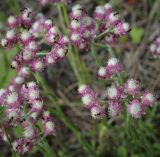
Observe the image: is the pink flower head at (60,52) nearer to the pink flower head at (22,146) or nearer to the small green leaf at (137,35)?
the pink flower head at (22,146)

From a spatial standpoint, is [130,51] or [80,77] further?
[130,51]

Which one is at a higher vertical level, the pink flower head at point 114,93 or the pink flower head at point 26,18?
the pink flower head at point 26,18

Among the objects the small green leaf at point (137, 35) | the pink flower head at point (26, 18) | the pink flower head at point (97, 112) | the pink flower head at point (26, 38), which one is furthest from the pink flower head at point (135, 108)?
the small green leaf at point (137, 35)

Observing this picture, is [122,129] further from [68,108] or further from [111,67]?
[111,67]

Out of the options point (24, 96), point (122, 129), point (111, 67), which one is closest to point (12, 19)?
point (24, 96)

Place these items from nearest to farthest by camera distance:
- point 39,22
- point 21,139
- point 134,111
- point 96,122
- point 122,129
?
point 134,111 → point 21,139 → point 39,22 → point 122,129 → point 96,122

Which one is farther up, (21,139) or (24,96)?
(24,96)
